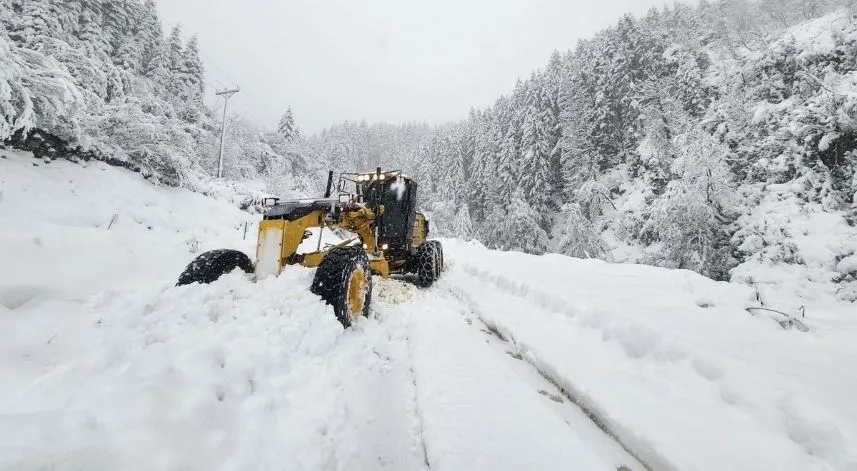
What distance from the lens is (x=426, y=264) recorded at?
26.9ft

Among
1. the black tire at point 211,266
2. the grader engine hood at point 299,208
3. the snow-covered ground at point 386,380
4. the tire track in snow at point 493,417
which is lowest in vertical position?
the tire track in snow at point 493,417

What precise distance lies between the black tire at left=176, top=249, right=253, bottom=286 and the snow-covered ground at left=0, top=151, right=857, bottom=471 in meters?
0.44

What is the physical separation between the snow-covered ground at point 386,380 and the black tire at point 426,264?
9.56 feet

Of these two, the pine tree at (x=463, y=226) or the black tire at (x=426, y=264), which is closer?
the black tire at (x=426, y=264)

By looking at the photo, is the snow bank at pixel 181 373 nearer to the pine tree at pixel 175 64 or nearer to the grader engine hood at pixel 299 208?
the grader engine hood at pixel 299 208

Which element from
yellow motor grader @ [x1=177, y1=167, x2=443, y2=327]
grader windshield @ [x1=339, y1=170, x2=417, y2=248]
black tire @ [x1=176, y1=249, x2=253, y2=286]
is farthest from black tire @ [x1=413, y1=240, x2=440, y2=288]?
black tire @ [x1=176, y1=249, x2=253, y2=286]

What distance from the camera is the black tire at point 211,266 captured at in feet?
14.0

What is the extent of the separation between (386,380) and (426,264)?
15.9 feet

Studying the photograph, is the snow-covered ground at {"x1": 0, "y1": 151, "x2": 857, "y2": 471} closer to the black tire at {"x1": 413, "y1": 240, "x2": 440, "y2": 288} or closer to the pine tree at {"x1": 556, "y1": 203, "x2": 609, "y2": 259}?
the black tire at {"x1": 413, "y1": 240, "x2": 440, "y2": 288}

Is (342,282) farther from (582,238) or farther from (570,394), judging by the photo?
(582,238)

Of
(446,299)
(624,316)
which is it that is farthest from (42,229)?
(624,316)

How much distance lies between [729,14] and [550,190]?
2002 inches

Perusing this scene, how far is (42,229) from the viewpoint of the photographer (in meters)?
5.12

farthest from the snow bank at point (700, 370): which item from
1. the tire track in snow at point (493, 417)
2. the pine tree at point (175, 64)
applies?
the pine tree at point (175, 64)
